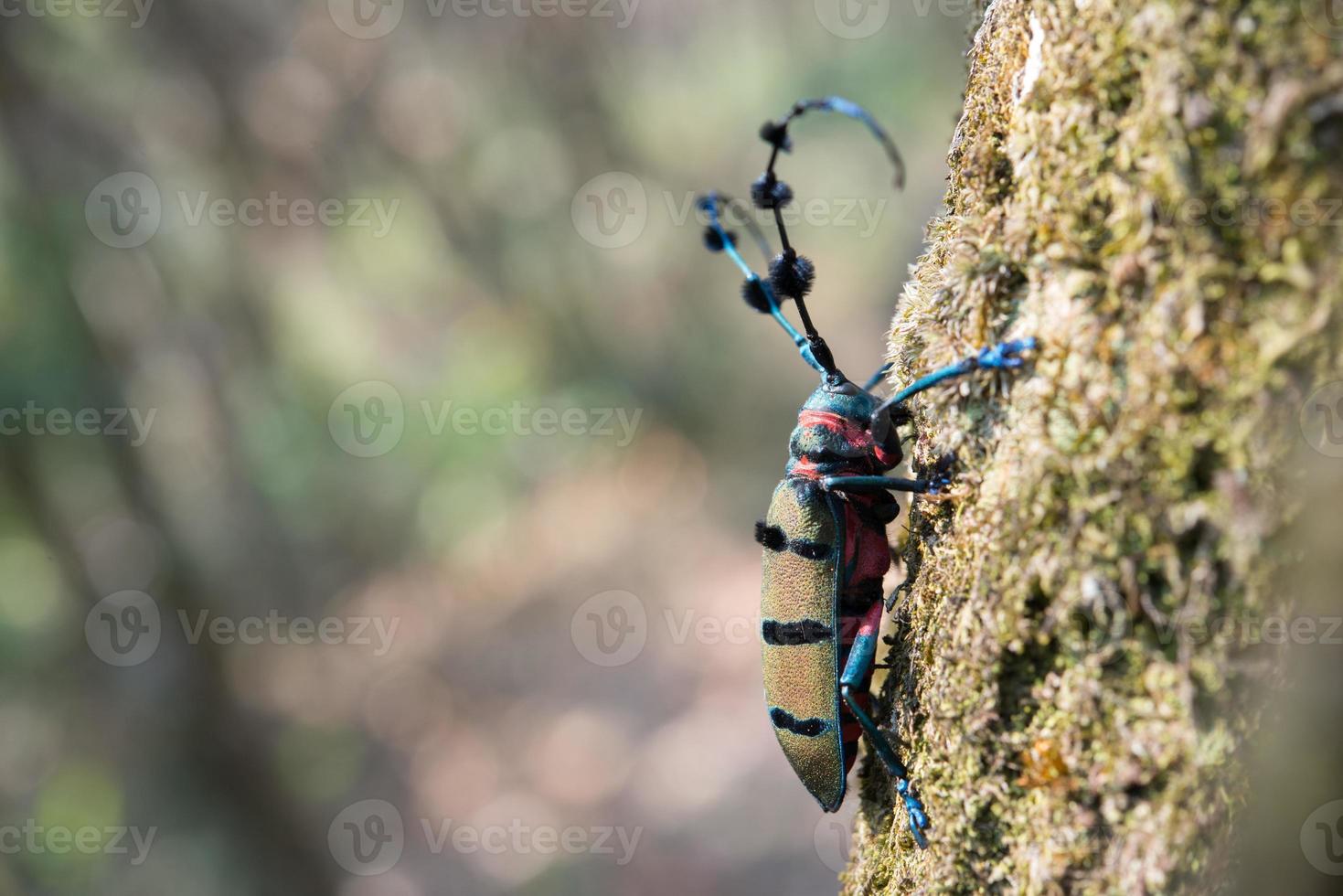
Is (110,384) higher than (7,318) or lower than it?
lower

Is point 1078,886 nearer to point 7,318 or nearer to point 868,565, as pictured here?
point 868,565

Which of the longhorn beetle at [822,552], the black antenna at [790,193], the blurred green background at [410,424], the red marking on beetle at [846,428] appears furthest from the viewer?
the blurred green background at [410,424]

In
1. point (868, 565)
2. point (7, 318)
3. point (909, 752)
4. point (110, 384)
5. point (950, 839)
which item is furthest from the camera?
point (7, 318)

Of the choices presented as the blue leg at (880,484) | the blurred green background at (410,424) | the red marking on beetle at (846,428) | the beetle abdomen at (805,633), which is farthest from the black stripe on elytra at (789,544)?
the blurred green background at (410,424)

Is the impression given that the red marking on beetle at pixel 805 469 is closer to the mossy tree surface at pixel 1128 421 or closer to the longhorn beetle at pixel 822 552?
the longhorn beetle at pixel 822 552

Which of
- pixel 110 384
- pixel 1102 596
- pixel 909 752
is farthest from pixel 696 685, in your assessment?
pixel 1102 596

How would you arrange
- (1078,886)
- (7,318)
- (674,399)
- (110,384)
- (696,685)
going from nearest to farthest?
(1078,886) < (110,384) < (7,318) < (696,685) < (674,399)
